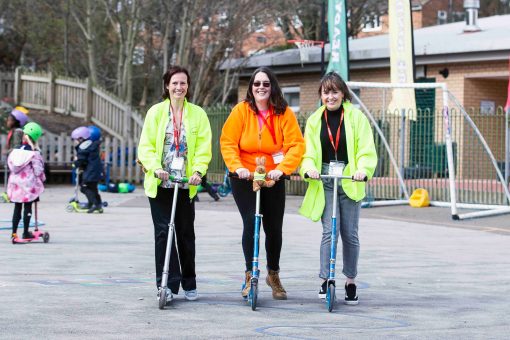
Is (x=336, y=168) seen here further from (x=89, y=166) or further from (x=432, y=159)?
(x=432, y=159)

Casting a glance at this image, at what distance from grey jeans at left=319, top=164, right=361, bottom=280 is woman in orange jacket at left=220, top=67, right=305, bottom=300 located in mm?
353

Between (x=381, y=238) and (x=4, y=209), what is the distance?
7.73m

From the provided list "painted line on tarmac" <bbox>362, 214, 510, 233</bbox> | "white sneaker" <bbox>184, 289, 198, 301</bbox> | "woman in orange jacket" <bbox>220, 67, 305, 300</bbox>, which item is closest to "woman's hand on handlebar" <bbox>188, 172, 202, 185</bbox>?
"woman in orange jacket" <bbox>220, 67, 305, 300</bbox>

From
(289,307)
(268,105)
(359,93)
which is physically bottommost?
(289,307)

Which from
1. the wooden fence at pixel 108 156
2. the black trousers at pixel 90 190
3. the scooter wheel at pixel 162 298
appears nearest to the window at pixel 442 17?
the wooden fence at pixel 108 156

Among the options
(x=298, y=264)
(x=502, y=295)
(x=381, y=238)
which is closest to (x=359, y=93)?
(x=381, y=238)

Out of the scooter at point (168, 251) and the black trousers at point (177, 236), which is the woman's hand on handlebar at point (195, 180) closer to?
the scooter at point (168, 251)

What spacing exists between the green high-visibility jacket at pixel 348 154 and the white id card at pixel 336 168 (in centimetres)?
11

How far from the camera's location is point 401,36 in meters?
22.0

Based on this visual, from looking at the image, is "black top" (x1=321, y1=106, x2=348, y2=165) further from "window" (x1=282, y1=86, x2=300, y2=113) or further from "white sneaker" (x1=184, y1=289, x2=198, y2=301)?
"window" (x1=282, y1=86, x2=300, y2=113)

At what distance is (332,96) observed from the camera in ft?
30.6

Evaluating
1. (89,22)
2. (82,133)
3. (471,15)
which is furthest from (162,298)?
(89,22)

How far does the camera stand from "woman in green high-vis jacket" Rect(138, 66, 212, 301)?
9.29m

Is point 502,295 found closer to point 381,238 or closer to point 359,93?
point 381,238
